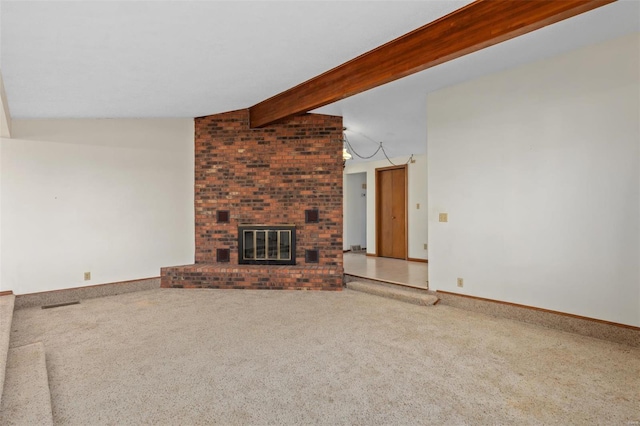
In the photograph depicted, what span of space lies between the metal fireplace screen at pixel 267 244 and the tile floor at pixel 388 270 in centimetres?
104

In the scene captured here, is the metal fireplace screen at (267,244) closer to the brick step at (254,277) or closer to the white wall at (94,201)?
the brick step at (254,277)

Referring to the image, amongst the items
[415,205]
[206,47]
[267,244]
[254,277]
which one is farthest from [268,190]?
[415,205]

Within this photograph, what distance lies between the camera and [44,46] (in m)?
2.69

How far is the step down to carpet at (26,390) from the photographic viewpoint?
1880 millimetres

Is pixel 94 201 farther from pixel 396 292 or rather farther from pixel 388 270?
pixel 388 270

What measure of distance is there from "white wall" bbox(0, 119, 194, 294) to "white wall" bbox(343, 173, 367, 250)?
13.4 feet

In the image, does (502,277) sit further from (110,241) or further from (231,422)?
(110,241)

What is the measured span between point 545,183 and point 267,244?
3612 mm

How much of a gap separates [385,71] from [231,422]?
290cm

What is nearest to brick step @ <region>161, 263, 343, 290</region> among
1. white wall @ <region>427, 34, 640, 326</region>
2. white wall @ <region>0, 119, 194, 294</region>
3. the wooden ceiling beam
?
white wall @ <region>0, 119, 194, 294</region>

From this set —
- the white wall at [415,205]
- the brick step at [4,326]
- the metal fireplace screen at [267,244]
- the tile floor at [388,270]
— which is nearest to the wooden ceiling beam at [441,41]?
the metal fireplace screen at [267,244]

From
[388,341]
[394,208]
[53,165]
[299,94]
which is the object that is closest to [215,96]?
[299,94]

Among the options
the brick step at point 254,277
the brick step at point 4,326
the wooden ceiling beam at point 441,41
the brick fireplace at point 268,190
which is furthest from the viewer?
the brick fireplace at point 268,190

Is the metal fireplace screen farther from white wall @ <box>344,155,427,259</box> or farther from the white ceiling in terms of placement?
white wall @ <box>344,155,427,259</box>
